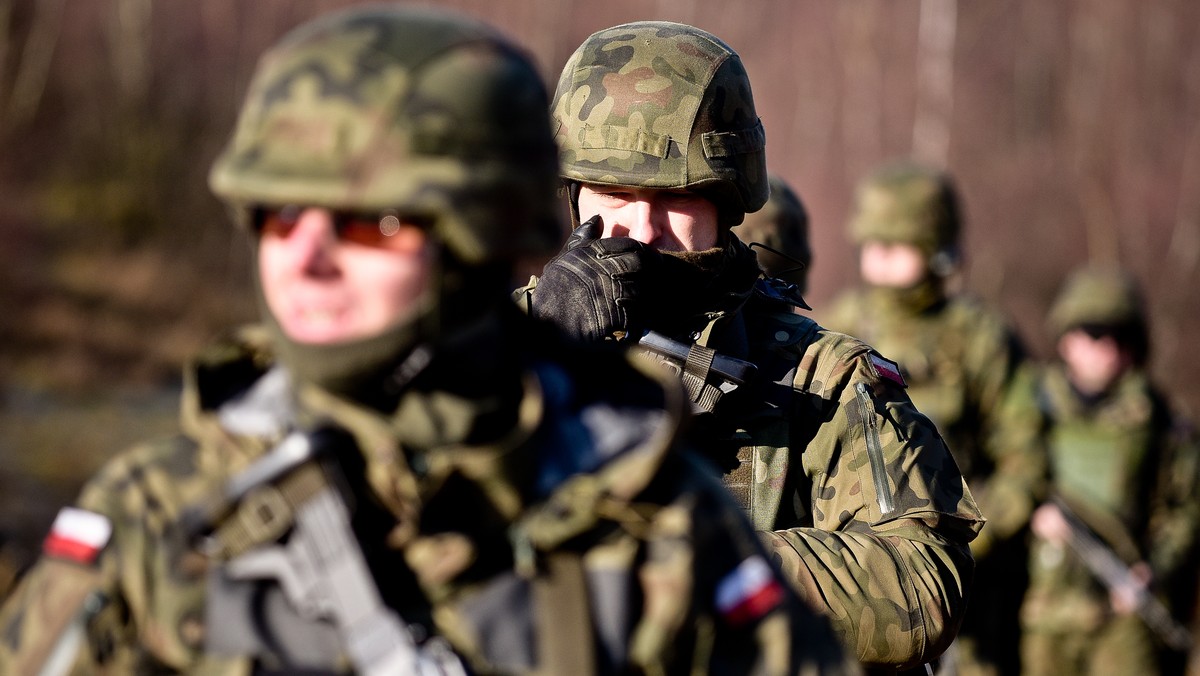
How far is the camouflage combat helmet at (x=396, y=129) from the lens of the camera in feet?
6.20

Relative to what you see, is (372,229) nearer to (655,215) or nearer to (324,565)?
(324,565)

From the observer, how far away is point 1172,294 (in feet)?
41.7

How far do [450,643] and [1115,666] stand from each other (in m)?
7.18

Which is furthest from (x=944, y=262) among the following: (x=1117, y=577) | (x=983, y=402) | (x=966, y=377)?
(x=1117, y=577)

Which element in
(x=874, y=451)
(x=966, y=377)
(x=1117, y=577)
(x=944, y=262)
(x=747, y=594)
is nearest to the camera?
(x=747, y=594)

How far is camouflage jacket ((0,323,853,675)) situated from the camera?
1868 mm

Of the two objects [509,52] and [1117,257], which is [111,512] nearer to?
[509,52]

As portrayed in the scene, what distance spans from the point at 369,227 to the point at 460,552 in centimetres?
42

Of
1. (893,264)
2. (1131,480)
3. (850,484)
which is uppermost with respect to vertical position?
(850,484)

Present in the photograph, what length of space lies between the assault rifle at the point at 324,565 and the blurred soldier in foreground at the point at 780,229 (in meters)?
3.22

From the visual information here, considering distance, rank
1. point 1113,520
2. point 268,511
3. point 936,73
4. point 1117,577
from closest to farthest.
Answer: point 268,511, point 1117,577, point 1113,520, point 936,73

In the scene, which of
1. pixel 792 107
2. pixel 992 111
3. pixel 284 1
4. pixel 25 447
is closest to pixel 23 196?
pixel 284 1

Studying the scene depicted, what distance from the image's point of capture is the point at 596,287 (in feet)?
9.93

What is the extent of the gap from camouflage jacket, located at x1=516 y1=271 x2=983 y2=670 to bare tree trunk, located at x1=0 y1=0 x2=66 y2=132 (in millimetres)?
12321
